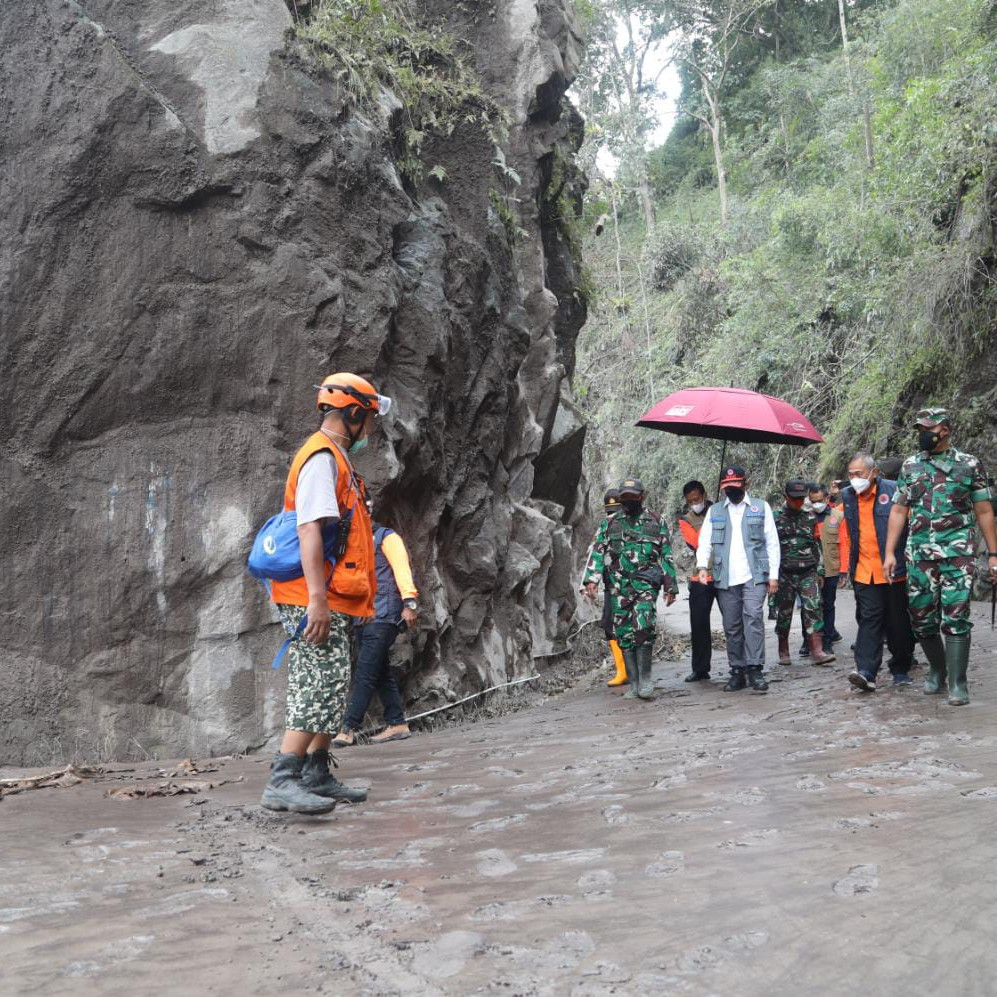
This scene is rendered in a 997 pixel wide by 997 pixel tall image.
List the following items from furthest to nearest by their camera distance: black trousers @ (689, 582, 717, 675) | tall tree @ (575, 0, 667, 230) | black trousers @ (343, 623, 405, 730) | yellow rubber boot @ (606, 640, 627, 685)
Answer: tall tree @ (575, 0, 667, 230) < yellow rubber boot @ (606, 640, 627, 685) < black trousers @ (689, 582, 717, 675) < black trousers @ (343, 623, 405, 730)

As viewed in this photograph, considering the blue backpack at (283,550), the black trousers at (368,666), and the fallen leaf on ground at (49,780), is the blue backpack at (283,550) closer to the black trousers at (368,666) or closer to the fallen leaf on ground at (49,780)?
the fallen leaf on ground at (49,780)

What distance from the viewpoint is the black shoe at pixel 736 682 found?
32.9ft

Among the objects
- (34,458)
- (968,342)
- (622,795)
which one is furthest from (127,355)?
(968,342)

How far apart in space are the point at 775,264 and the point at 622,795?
2256 cm

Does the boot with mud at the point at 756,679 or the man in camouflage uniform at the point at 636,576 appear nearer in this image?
the boot with mud at the point at 756,679

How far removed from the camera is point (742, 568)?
980cm

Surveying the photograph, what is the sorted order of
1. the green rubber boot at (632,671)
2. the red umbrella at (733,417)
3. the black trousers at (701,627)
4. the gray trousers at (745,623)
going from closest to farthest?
the gray trousers at (745,623) < the green rubber boot at (632,671) < the red umbrella at (733,417) < the black trousers at (701,627)

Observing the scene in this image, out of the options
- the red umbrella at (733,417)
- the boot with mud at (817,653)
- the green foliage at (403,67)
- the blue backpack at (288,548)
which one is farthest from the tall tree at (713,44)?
the blue backpack at (288,548)

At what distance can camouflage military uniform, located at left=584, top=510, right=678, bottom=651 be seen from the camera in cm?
989

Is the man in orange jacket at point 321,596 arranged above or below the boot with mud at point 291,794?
above

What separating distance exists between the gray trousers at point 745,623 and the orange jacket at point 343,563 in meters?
5.24

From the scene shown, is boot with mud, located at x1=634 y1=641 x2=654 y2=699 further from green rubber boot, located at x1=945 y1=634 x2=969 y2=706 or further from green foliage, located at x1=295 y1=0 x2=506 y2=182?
green foliage, located at x1=295 y1=0 x2=506 y2=182

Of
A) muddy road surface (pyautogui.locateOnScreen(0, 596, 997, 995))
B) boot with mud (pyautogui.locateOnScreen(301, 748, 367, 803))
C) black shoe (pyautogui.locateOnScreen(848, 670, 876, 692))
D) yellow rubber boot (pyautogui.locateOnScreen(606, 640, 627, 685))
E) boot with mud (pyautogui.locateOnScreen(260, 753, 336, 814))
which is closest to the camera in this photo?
muddy road surface (pyautogui.locateOnScreen(0, 596, 997, 995))

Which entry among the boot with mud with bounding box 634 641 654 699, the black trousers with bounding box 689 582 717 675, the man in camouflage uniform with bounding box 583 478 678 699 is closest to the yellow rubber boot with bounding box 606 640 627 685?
the black trousers with bounding box 689 582 717 675
